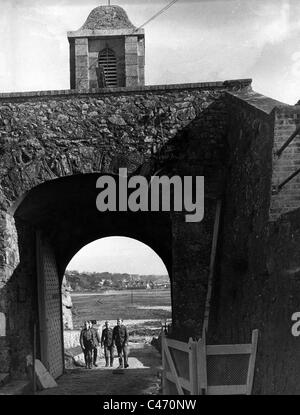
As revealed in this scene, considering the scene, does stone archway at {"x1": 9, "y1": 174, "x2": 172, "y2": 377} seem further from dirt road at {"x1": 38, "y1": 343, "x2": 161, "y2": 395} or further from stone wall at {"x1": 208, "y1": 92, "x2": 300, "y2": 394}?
stone wall at {"x1": 208, "y1": 92, "x2": 300, "y2": 394}

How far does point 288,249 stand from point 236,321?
2347 millimetres

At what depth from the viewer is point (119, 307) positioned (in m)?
70.4

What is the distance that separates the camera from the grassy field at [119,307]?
177 feet

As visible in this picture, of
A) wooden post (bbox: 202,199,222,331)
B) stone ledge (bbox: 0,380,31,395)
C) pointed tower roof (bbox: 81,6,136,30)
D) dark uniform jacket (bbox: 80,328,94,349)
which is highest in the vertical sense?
pointed tower roof (bbox: 81,6,136,30)

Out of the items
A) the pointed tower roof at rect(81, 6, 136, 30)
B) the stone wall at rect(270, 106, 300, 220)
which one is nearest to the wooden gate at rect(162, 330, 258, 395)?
the stone wall at rect(270, 106, 300, 220)

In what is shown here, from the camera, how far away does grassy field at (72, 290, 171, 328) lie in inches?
2124

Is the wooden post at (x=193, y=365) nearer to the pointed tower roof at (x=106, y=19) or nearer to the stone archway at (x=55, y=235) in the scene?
the stone archway at (x=55, y=235)

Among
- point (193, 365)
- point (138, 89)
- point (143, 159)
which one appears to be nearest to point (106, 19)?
point (138, 89)

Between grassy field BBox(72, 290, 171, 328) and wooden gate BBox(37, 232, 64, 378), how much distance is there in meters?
23.2

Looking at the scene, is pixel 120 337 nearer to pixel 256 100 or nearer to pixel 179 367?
pixel 256 100

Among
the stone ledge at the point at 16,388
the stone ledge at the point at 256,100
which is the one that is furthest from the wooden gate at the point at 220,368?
the stone ledge at the point at 16,388

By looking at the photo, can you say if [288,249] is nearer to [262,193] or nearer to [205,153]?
[262,193]

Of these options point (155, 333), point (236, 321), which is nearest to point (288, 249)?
point (236, 321)

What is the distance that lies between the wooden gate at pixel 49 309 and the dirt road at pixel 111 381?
47cm
